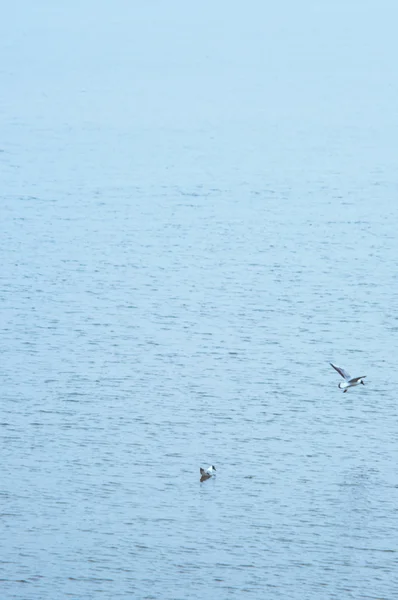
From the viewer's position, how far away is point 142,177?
63.8 meters

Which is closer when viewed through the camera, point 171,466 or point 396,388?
point 171,466

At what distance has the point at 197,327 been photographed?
41.9 metres

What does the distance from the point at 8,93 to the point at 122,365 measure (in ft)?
154

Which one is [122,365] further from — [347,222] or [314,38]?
[314,38]

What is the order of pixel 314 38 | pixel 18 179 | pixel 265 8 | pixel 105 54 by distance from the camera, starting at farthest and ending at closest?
1. pixel 265 8
2. pixel 314 38
3. pixel 105 54
4. pixel 18 179

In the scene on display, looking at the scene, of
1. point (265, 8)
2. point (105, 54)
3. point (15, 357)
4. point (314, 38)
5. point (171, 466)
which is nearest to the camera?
point (171, 466)

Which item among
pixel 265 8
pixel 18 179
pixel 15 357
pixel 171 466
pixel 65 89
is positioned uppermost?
pixel 171 466

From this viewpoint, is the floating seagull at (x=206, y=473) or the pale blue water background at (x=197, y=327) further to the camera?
the floating seagull at (x=206, y=473)

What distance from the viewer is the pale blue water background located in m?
26.4

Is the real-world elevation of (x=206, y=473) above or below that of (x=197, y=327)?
above

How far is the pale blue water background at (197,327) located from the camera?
1038 inches

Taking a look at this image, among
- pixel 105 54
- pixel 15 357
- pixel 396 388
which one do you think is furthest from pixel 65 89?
pixel 396 388

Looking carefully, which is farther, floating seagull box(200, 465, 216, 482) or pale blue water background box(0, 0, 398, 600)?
floating seagull box(200, 465, 216, 482)

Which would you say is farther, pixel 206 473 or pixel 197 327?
pixel 197 327
